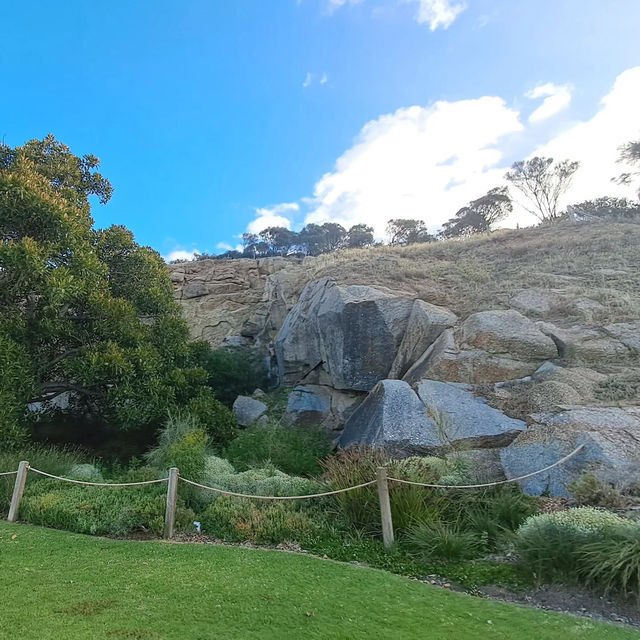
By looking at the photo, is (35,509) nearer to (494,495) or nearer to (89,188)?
(494,495)

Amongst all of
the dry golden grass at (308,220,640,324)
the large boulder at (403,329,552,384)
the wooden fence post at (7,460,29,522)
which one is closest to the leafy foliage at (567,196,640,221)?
the dry golden grass at (308,220,640,324)

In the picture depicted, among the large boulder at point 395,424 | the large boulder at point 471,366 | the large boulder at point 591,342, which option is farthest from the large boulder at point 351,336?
the large boulder at point 591,342

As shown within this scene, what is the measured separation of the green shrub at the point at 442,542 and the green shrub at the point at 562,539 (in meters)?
0.65

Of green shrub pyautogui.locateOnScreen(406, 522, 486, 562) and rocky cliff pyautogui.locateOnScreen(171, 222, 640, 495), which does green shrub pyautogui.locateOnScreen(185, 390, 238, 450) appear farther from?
green shrub pyautogui.locateOnScreen(406, 522, 486, 562)

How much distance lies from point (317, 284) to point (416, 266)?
3908 mm

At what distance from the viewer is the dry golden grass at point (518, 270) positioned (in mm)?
14805

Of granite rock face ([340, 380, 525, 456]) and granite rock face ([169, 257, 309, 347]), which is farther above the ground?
granite rock face ([169, 257, 309, 347])

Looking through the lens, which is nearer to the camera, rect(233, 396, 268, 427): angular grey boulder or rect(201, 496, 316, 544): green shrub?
rect(201, 496, 316, 544): green shrub

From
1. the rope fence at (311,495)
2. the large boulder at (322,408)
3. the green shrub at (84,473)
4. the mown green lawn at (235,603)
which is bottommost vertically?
the mown green lawn at (235,603)

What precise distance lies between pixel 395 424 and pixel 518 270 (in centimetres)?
1055

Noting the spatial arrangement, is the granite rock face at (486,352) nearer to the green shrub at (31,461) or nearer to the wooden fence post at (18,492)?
the green shrub at (31,461)

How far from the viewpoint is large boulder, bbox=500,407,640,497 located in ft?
25.4

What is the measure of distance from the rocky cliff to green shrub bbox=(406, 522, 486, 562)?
7.93 feet

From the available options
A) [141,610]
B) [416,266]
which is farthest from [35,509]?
[416,266]
